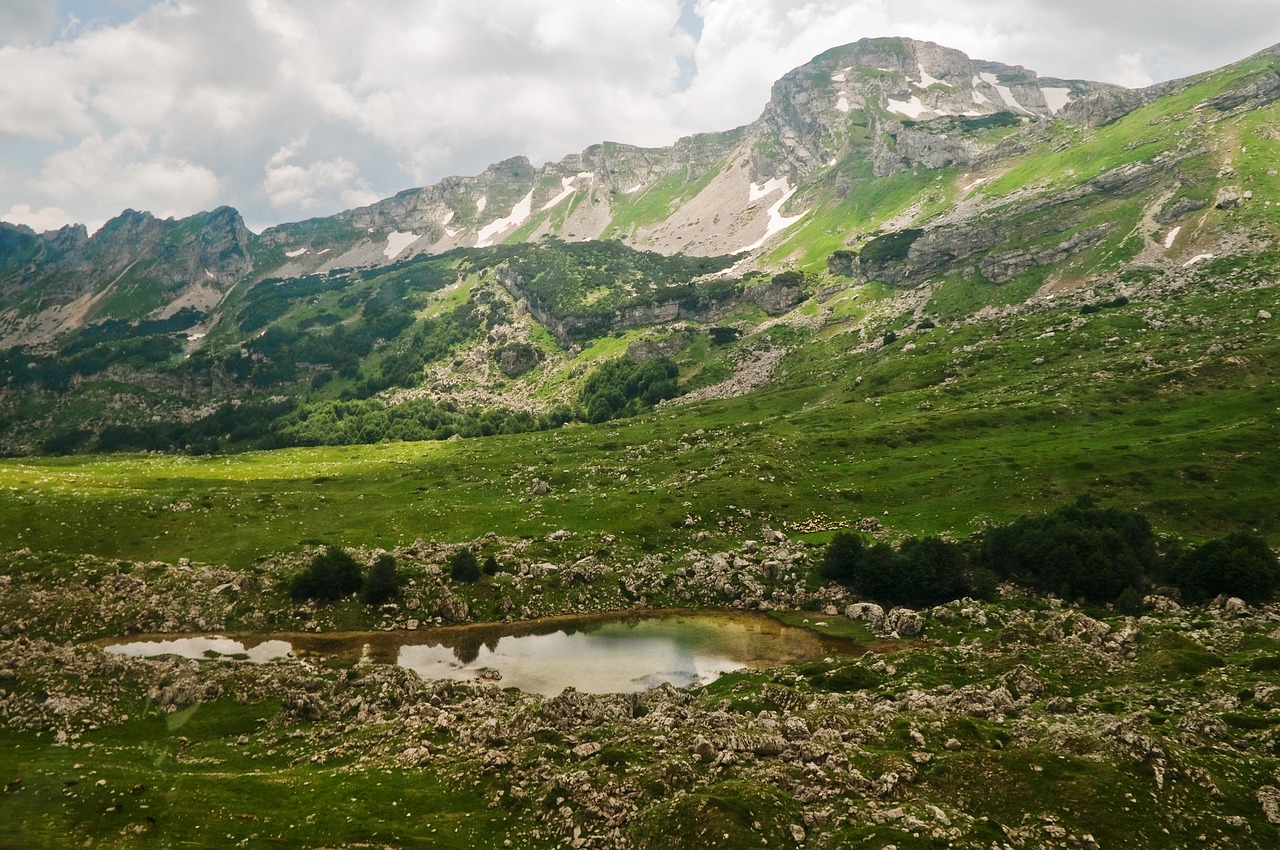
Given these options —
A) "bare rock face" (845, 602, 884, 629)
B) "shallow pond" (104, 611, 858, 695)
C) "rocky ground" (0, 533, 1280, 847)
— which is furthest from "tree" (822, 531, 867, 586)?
"shallow pond" (104, 611, 858, 695)

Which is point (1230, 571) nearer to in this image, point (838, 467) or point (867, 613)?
point (867, 613)

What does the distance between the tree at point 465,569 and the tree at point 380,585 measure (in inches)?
248

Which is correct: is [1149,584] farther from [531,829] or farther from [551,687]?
[531,829]

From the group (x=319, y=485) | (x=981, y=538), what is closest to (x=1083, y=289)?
(x=981, y=538)

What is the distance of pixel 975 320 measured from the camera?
178 meters

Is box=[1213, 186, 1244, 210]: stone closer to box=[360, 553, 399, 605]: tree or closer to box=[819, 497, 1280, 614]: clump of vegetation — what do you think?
box=[819, 497, 1280, 614]: clump of vegetation

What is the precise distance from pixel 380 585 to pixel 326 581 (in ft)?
18.7

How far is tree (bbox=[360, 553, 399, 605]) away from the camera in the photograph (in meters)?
71.9

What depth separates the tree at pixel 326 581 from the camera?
2827 inches

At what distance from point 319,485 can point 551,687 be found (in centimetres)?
8371

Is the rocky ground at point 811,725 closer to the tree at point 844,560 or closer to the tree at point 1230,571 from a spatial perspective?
the tree at point 1230,571

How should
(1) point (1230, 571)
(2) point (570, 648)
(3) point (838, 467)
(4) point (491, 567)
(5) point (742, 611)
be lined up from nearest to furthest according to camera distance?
1. (1) point (1230, 571)
2. (2) point (570, 648)
3. (5) point (742, 611)
4. (4) point (491, 567)
5. (3) point (838, 467)

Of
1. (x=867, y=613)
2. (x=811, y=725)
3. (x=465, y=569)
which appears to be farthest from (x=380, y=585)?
(x=867, y=613)

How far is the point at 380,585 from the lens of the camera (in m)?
72.4
